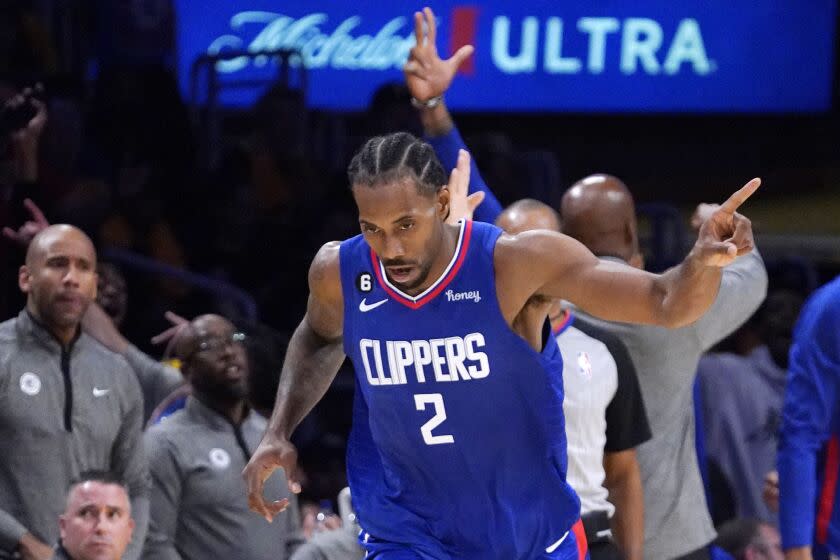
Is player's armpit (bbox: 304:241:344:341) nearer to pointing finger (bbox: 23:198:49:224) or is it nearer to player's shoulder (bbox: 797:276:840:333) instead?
player's shoulder (bbox: 797:276:840:333)

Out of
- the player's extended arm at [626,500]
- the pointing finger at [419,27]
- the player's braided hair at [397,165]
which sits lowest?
the player's extended arm at [626,500]

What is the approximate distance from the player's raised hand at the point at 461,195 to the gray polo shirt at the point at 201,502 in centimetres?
148

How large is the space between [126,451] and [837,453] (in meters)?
2.21

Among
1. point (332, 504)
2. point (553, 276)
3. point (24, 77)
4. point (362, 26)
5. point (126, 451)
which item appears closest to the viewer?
point (553, 276)

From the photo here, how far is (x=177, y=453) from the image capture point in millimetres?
5520

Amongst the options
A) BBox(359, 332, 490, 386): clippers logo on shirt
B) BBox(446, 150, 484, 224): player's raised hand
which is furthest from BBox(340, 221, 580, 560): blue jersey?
BBox(446, 150, 484, 224): player's raised hand

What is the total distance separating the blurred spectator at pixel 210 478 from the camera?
5477 mm

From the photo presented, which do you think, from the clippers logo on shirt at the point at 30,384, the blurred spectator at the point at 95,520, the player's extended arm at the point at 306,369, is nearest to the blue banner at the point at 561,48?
the clippers logo on shirt at the point at 30,384

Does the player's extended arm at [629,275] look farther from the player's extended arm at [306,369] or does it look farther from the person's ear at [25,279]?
the person's ear at [25,279]

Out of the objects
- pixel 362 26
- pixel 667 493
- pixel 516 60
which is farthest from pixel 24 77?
pixel 667 493

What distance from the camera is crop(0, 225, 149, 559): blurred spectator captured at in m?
5.03

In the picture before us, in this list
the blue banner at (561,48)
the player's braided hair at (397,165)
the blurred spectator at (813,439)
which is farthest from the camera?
the blue banner at (561,48)

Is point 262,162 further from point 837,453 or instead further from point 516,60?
point 837,453

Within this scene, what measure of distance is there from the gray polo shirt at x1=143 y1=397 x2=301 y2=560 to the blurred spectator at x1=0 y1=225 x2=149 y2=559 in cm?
24
